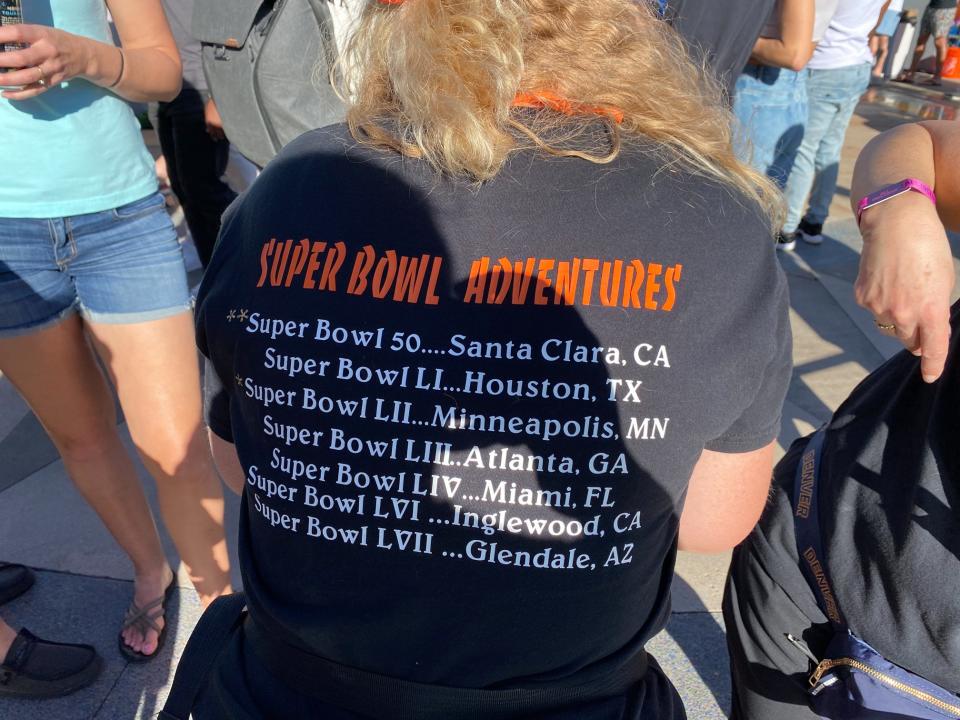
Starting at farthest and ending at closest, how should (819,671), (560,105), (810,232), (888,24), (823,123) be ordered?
1. (888,24)
2. (810,232)
3. (823,123)
4. (819,671)
5. (560,105)

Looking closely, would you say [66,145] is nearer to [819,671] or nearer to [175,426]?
[175,426]

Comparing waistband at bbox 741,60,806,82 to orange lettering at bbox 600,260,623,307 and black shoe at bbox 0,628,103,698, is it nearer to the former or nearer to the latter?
orange lettering at bbox 600,260,623,307

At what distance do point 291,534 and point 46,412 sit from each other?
4.49 ft

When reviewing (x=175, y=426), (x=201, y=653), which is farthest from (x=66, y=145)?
(x=201, y=653)

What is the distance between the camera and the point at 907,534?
1224mm

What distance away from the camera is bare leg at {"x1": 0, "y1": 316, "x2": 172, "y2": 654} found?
1.93m

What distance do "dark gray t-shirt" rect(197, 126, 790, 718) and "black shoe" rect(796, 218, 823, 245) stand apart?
16.6 ft

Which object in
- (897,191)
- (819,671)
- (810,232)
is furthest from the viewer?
(810,232)

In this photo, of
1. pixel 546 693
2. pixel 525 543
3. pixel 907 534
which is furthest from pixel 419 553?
pixel 907 534

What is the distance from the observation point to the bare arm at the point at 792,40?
11.1ft

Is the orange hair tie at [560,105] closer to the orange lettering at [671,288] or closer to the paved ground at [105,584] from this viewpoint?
the orange lettering at [671,288]

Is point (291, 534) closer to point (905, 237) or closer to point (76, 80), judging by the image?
point (905, 237)

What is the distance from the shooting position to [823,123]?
16.4 feet

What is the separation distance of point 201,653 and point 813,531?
106 cm
